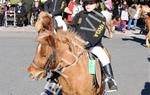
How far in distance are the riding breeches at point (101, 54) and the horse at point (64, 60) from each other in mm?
567

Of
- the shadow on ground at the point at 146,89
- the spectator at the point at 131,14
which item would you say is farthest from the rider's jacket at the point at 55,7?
the spectator at the point at 131,14

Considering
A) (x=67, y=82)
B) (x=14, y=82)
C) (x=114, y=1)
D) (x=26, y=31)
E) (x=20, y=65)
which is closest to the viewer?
(x=67, y=82)

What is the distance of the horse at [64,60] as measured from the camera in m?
6.28

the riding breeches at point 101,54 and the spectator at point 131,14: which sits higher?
the riding breeches at point 101,54

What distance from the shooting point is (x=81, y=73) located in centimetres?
689

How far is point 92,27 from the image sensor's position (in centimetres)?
755

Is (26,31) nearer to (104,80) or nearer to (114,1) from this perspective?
(114,1)

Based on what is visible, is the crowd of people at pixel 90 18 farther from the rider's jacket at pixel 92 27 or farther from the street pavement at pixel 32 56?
the street pavement at pixel 32 56

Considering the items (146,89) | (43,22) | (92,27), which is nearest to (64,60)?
(43,22)

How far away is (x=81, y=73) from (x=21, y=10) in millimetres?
16477

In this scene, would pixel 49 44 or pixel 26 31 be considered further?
pixel 26 31

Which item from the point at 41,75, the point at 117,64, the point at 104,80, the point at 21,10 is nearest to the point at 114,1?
the point at 21,10

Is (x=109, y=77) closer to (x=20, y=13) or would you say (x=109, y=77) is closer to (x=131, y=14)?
(x=20, y=13)

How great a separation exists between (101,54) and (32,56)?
7548mm
